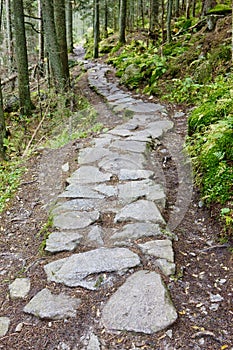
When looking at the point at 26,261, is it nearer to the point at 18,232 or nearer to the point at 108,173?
the point at 18,232

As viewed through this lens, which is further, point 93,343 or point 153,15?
point 153,15

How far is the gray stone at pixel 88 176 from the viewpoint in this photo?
15.3 feet

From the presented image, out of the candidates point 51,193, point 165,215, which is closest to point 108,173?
point 51,193

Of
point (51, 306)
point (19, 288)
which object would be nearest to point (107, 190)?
point (19, 288)

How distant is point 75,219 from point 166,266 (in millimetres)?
1249

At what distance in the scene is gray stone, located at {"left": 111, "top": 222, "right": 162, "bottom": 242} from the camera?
11.1ft

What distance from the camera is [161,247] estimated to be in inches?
126

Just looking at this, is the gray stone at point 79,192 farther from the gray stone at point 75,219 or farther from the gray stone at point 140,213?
the gray stone at point 140,213

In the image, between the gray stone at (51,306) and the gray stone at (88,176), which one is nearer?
the gray stone at (51,306)

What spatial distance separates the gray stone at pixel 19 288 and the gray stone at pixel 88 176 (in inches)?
72.5

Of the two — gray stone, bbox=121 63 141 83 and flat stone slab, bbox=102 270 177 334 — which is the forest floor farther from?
gray stone, bbox=121 63 141 83

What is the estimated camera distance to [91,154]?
18.2 feet

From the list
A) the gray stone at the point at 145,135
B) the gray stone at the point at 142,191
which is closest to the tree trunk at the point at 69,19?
the gray stone at the point at 145,135

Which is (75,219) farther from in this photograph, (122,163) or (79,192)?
(122,163)
